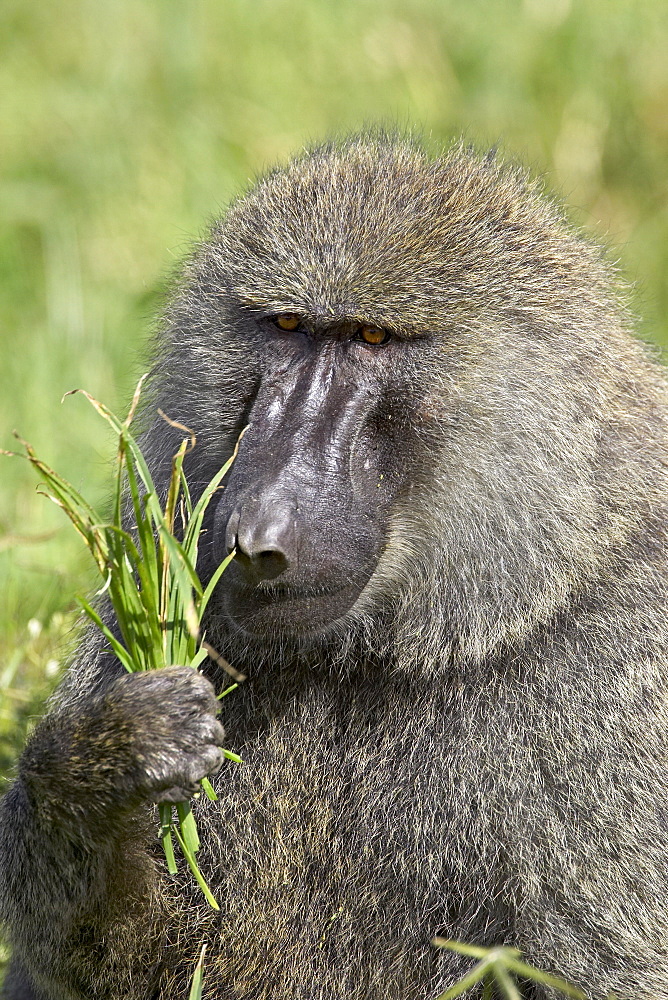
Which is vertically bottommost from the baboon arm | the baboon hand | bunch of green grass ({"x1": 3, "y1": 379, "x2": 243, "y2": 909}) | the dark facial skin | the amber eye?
the baboon arm

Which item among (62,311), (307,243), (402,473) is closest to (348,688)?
(402,473)

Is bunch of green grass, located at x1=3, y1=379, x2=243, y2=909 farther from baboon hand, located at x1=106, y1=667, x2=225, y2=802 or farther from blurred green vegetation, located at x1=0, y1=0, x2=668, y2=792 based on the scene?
blurred green vegetation, located at x1=0, y1=0, x2=668, y2=792

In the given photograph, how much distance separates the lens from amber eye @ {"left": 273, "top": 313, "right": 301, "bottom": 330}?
9.90ft

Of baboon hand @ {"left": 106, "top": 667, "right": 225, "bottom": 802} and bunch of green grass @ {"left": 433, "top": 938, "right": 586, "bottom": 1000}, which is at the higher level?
baboon hand @ {"left": 106, "top": 667, "right": 225, "bottom": 802}

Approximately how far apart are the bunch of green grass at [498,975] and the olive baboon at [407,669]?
7 centimetres

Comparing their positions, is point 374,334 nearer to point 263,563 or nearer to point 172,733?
point 263,563

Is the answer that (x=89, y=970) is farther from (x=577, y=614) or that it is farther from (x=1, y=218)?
(x=1, y=218)

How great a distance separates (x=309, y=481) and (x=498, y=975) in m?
1.02

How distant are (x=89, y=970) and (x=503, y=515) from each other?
4.43 feet

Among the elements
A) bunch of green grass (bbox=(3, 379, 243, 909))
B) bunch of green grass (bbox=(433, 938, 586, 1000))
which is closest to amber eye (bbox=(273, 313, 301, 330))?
bunch of green grass (bbox=(3, 379, 243, 909))

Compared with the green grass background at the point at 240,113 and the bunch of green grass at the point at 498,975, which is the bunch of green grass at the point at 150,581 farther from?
the green grass background at the point at 240,113

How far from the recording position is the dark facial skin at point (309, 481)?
266 centimetres

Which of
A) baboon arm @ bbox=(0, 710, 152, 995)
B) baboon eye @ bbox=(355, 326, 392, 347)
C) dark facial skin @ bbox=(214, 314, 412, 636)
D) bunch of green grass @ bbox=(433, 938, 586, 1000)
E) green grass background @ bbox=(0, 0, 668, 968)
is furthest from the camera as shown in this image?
green grass background @ bbox=(0, 0, 668, 968)

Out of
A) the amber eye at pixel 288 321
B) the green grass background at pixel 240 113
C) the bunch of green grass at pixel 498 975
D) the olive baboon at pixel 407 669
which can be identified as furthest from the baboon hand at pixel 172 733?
the green grass background at pixel 240 113
